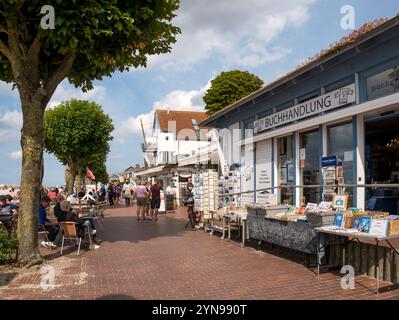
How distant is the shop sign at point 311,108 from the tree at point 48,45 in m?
4.61

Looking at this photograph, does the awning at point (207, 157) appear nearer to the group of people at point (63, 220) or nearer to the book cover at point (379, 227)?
the group of people at point (63, 220)

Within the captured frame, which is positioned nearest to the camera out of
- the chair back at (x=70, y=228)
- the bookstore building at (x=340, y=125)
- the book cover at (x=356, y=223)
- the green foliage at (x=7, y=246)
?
the book cover at (x=356, y=223)

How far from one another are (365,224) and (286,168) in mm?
7045

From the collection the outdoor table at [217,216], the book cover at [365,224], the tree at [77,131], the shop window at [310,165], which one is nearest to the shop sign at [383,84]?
the shop window at [310,165]

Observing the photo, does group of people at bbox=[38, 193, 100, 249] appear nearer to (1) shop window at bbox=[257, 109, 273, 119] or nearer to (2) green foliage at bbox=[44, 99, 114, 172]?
(1) shop window at bbox=[257, 109, 273, 119]

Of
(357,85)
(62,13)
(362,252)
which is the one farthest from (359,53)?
(62,13)

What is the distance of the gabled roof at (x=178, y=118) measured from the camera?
4819 centimetres

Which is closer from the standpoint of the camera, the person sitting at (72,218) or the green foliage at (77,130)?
the person sitting at (72,218)

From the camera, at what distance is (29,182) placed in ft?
26.8

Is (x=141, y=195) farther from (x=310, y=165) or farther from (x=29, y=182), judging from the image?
(x=29, y=182)

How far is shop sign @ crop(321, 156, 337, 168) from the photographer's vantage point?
34.2ft

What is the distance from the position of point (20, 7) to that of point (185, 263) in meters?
5.88

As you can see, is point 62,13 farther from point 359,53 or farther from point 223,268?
point 359,53

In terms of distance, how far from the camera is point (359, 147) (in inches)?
388
